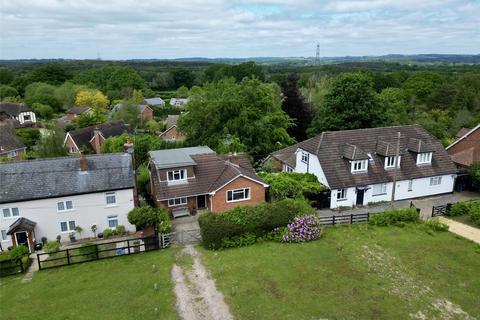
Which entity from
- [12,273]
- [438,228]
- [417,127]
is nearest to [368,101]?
[417,127]

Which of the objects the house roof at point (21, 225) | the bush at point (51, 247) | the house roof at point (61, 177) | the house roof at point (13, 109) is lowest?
the bush at point (51, 247)

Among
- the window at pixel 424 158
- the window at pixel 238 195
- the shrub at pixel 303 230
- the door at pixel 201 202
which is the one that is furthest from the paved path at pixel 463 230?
the door at pixel 201 202

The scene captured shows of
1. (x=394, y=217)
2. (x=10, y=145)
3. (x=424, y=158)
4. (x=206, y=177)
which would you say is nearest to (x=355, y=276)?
(x=394, y=217)

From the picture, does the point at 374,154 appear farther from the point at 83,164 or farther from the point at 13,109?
the point at 13,109

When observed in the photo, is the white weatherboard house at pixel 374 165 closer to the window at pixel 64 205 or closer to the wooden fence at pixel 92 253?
the wooden fence at pixel 92 253

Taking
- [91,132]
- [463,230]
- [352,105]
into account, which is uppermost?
[352,105]

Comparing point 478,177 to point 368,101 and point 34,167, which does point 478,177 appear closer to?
point 368,101

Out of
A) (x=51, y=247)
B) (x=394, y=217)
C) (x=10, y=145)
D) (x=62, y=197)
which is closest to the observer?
(x=51, y=247)

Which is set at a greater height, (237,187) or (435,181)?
(237,187)
